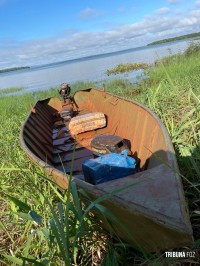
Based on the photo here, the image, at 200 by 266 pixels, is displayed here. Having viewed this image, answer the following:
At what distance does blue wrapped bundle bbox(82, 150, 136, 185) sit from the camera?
3043 millimetres

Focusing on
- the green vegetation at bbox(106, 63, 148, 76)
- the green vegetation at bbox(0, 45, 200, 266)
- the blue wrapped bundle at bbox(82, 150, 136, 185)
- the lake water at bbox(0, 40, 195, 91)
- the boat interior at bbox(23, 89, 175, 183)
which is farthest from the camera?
the lake water at bbox(0, 40, 195, 91)

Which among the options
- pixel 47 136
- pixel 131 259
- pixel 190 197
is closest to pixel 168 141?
pixel 190 197

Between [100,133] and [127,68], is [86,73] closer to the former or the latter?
[127,68]

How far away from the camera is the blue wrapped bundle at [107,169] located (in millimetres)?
3043

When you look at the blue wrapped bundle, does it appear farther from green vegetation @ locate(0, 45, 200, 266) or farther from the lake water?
the lake water

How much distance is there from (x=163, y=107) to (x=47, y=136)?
2.76 m

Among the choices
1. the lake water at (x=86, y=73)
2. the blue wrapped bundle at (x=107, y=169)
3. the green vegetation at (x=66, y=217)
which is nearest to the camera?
the green vegetation at (x=66, y=217)

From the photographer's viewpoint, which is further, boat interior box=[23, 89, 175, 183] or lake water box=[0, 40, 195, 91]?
lake water box=[0, 40, 195, 91]

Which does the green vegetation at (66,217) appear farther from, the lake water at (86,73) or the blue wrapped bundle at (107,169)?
the lake water at (86,73)

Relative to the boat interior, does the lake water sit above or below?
above

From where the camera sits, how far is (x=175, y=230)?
4.70 feet

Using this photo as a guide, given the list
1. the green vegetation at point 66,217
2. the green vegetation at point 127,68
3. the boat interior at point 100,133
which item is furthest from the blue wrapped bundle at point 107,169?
the green vegetation at point 127,68

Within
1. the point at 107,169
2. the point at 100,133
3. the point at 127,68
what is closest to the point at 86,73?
the point at 127,68

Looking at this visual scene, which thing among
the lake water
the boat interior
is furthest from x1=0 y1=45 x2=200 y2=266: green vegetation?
the lake water
